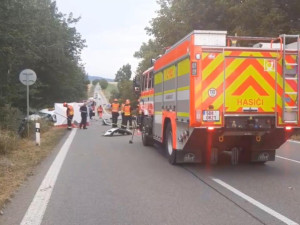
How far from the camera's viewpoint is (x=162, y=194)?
7297 millimetres

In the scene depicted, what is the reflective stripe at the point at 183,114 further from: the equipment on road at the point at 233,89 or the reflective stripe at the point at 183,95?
the reflective stripe at the point at 183,95

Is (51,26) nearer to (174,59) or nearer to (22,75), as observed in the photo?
(22,75)

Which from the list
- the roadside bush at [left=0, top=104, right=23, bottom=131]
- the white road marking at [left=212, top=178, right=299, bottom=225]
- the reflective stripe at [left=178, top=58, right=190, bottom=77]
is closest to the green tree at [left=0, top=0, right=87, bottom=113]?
the roadside bush at [left=0, top=104, right=23, bottom=131]

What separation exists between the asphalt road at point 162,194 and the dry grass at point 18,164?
197 millimetres

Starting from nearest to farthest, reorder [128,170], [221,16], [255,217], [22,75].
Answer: [255,217]
[128,170]
[22,75]
[221,16]

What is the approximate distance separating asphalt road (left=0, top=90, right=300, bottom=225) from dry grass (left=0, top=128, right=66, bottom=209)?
0.20m

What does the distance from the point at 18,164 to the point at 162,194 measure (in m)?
4.71

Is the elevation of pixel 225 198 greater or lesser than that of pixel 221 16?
lesser

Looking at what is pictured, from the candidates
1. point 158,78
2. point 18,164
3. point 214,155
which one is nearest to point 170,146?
point 214,155

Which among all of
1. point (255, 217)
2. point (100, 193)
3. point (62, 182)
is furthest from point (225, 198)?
point (62, 182)

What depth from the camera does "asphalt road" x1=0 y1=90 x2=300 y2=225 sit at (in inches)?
231

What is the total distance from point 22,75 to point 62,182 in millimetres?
9292

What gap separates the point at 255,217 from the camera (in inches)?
230

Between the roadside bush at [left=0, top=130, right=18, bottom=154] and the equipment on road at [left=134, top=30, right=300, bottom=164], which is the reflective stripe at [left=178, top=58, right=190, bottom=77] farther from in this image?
the roadside bush at [left=0, top=130, right=18, bottom=154]
